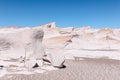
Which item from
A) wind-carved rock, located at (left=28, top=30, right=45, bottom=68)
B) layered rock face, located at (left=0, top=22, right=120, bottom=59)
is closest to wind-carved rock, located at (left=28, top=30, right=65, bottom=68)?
wind-carved rock, located at (left=28, top=30, right=45, bottom=68)

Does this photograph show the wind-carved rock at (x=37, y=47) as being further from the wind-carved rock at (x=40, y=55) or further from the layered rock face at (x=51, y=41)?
the layered rock face at (x=51, y=41)

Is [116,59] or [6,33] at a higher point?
[6,33]

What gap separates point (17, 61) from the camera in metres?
15.0

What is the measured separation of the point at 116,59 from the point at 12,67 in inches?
314

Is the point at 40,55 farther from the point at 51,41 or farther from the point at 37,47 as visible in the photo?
the point at 51,41

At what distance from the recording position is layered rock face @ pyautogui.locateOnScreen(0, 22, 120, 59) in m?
15.4

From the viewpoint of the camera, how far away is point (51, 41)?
80.7 ft

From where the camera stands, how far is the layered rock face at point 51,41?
1541 centimetres

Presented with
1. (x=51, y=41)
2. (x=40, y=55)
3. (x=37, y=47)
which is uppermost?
(x=51, y=41)

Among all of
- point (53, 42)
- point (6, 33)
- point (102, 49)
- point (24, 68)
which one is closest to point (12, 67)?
point (24, 68)

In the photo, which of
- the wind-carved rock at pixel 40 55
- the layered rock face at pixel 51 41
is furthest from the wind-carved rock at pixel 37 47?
the layered rock face at pixel 51 41

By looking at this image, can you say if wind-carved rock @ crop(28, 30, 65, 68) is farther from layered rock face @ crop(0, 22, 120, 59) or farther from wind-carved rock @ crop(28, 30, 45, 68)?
layered rock face @ crop(0, 22, 120, 59)

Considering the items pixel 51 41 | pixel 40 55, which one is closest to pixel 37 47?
pixel 40 55

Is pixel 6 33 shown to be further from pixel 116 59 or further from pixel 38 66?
pixel 116 59
